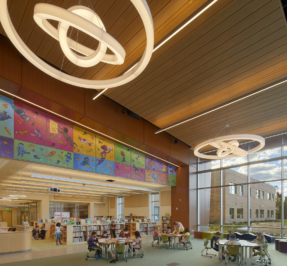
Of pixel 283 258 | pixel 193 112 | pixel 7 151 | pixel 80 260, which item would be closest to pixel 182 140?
pixel 193 112

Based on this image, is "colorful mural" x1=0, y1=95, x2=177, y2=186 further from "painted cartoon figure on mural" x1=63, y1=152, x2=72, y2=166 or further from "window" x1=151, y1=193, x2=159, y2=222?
"window" x1=151, y1=193, x2=159, y2=222

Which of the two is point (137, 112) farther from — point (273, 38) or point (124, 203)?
point (124, 203)

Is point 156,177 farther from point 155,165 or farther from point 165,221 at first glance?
point 165,221

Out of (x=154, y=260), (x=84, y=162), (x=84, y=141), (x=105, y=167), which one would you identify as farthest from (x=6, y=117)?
(x=154, y=260)

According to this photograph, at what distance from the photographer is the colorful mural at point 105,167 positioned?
11.8 m

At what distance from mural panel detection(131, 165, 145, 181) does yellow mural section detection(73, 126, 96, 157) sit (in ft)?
10.4

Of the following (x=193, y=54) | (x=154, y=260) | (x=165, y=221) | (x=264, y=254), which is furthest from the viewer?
(x=165, y=221)

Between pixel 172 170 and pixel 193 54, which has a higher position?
pixel 193 54

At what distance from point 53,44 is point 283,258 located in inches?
437

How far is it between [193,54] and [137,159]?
26.7ft

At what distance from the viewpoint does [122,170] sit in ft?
43.5

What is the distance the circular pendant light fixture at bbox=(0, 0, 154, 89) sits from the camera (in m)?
3.65

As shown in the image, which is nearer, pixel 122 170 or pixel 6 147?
pixel 6 147

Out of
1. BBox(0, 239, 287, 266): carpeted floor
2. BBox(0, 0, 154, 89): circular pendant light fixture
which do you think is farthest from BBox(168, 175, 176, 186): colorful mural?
BBox(0, 0, 154, 89): circular pendant light fixture
